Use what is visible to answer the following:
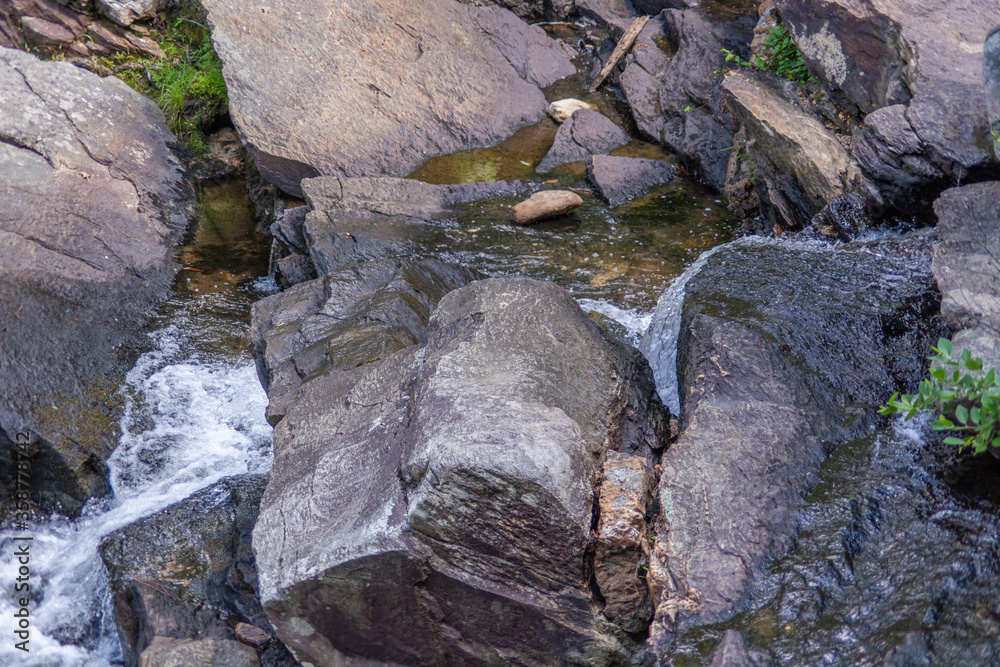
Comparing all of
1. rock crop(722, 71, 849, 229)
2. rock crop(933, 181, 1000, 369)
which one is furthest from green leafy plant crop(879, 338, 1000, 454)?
rock crop(722, 71, 849, 229)

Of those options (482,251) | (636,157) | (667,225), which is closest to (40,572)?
(482,251)

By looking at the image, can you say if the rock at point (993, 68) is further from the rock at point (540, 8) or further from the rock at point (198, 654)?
the rock at point (540, 8)

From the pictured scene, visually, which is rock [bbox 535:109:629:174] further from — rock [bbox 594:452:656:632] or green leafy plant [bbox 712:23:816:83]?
rock [bbox 594:452:656:632]

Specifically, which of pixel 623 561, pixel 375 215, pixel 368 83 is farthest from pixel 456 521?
pixel 368 83

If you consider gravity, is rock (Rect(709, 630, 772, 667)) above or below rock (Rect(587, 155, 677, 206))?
above

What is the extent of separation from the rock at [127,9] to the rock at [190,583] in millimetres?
5936

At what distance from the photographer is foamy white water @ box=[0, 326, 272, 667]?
11.3 feet

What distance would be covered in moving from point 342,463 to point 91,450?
7.00 feet

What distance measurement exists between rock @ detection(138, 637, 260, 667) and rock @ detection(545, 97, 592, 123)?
5495mm

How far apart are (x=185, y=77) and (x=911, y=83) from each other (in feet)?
20.8

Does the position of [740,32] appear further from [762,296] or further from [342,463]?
[342,463]

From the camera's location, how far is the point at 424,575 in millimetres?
2455

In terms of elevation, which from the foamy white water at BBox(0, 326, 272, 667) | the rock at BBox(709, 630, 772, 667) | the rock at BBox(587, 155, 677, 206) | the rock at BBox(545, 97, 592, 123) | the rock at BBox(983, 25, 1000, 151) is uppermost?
the rock at BBox(983, 25, 1000, 151)

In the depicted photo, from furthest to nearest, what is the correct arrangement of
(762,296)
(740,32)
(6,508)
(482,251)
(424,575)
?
(740,32) → (482,251) → (6,508) → (762,296) → (424,575)
